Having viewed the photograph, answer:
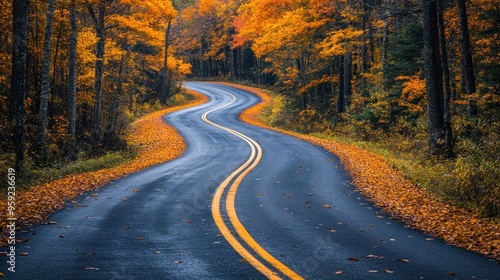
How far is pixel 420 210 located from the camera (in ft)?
29.9

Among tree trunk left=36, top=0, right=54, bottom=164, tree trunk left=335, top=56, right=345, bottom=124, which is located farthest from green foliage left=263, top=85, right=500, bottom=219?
tree trunk left=36, top=0, right=54, bottom=164

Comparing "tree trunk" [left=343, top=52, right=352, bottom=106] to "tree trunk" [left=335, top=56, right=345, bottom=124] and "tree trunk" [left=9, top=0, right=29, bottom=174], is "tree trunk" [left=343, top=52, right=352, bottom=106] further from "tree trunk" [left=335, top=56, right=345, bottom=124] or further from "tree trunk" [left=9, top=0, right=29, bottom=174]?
"tree trunk" [left=9, top=0, right=29, bottom=174]

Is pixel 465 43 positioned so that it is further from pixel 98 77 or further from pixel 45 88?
pixel 98 77

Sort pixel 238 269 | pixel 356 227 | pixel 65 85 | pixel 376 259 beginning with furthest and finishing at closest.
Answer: pixel 65 85
pixel 356 227
pixel 376 259
pixel 238 269

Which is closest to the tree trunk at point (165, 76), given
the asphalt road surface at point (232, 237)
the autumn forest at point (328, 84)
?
the autumn forest at point (328, 84)

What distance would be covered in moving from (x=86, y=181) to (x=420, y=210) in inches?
333

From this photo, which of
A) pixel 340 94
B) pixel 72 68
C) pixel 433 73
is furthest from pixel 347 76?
pixel 72 68

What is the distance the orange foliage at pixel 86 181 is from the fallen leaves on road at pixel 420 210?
648 centimetres

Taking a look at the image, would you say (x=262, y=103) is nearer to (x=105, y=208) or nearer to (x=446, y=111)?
(x=446, y=111)

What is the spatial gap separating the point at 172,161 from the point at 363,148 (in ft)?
28.7

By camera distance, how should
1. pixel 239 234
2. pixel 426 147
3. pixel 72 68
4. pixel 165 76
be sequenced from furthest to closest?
1. pixel 165 76
2. pixel 72 68
3. pixel 426 147
4. pixel 239 234

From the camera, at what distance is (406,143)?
65.8 ft

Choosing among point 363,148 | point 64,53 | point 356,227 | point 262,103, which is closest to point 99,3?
point 64,53

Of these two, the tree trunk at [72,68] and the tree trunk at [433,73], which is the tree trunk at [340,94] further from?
the tree trunk at [72,68]
